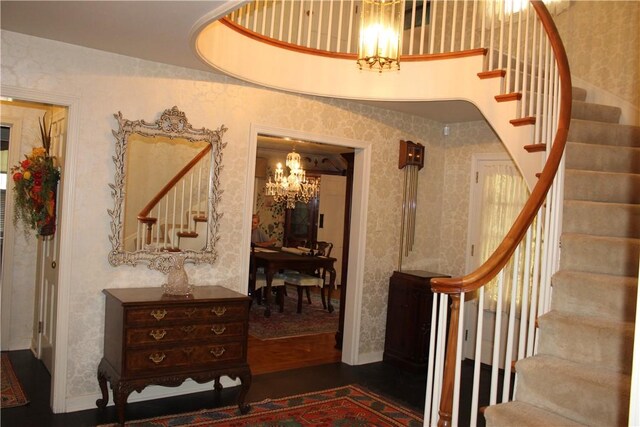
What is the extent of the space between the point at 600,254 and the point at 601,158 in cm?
108

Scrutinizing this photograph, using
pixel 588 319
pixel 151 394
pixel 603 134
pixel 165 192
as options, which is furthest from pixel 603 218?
pixel 151 394

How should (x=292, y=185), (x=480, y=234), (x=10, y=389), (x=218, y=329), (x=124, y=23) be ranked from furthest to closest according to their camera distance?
(x=292, y=185)
(x=480, y=234)
(x=10, y=389)
(x=218, y=329)
(x=124, y=23)

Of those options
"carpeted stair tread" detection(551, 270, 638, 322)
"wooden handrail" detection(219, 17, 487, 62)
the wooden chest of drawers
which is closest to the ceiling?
"wooden handrail" detection(219, 17, 487, 62)

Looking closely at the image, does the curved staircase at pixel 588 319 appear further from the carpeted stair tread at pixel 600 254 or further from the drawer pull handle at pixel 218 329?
the drawer pull handle at pixel 218 329

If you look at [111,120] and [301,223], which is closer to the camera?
[111,120]

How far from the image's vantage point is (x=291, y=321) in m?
6.91

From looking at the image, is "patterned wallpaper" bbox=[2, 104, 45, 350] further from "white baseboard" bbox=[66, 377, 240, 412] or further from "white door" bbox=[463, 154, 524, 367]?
"white door" bbox=[463, 154, 524, 367]

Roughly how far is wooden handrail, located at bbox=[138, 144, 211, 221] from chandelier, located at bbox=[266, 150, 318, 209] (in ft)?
Result: 12.7

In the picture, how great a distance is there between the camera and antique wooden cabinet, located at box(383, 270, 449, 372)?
202 inches

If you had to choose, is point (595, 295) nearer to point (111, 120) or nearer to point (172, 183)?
point (172, 183)

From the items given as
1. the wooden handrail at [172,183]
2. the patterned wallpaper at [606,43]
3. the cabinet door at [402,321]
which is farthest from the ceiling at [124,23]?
the patterned wallpaper at [606,43]

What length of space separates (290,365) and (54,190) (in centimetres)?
266

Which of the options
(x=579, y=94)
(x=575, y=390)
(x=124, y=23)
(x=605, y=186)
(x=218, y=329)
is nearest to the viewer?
(x=575, y=390)

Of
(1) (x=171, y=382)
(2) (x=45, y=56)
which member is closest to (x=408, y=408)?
(1) (x=171, y=382)
